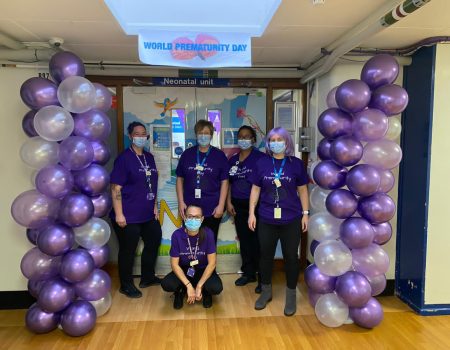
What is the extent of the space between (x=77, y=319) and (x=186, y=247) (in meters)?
0.98

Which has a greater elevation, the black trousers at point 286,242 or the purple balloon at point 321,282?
the black trousers at point 286,242

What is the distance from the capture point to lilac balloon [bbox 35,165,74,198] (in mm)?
2570

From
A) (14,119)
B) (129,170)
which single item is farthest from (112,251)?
(14,119)

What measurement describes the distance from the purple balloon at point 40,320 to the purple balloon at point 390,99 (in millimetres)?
2821

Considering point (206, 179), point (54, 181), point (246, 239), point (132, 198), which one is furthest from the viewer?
point (246, 239)

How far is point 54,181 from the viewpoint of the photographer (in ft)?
8.43

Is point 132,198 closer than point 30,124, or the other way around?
point 30,124

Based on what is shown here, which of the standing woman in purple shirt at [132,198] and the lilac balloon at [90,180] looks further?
the standing woman in purple shirt at [132,198]

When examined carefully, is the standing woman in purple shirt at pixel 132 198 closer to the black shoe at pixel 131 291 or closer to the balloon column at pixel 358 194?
the black shoe at pixel 131 291

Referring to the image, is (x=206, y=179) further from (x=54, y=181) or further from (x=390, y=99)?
(x=390, y=99)

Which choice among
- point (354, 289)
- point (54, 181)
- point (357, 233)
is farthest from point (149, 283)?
point (357, 233)

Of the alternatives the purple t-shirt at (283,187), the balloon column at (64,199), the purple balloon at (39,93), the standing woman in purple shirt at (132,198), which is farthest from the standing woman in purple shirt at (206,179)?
the purple balloon at (39,93)

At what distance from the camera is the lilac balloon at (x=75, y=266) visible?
2625 mm

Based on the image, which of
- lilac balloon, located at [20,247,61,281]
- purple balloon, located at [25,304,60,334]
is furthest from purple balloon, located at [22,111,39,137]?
purple balloon, located at [25,304,60,334]
